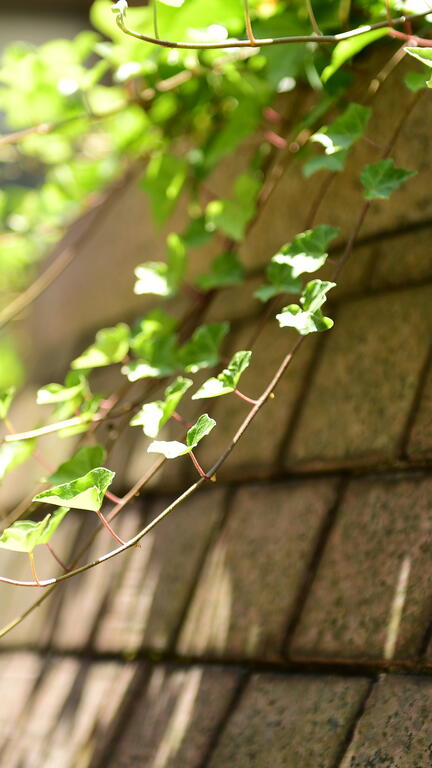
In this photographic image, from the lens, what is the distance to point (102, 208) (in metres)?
1.42

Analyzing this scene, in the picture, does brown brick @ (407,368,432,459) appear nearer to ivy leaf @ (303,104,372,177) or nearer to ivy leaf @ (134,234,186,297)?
ivy leaf @ (303,104,372,177)

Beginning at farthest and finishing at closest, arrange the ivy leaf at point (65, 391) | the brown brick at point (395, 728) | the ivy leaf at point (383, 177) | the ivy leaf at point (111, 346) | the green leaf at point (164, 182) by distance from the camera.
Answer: the green leaf at point (164, 182)
the ivy leaf at point (111, 346)
the ivy leaf at point (65, 391)
the ivy leaf at point (383, 177)
the brown brick at point (395, 728)

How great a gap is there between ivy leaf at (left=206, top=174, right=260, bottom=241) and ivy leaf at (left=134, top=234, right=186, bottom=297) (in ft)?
0.19

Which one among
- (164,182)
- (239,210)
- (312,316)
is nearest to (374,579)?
(312,316)

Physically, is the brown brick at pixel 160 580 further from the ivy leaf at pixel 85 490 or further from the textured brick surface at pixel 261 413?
the ivy leaf at pixel 85 490

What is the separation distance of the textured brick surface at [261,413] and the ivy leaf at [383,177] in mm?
254

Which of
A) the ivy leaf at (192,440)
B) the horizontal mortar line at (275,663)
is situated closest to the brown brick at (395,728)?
the horizontal mortar line at (275,663)

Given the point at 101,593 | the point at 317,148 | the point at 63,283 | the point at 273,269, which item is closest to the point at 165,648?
the point at 101,593

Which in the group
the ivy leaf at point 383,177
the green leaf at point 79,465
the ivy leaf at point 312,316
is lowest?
the green leaf at point 79,465

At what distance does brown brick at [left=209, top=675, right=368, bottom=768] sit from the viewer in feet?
2.39

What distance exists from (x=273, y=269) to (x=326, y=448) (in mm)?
197

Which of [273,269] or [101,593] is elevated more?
[273,269]

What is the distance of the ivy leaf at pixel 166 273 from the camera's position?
1.02m

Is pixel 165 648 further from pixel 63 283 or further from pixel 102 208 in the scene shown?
pixel 63 283
